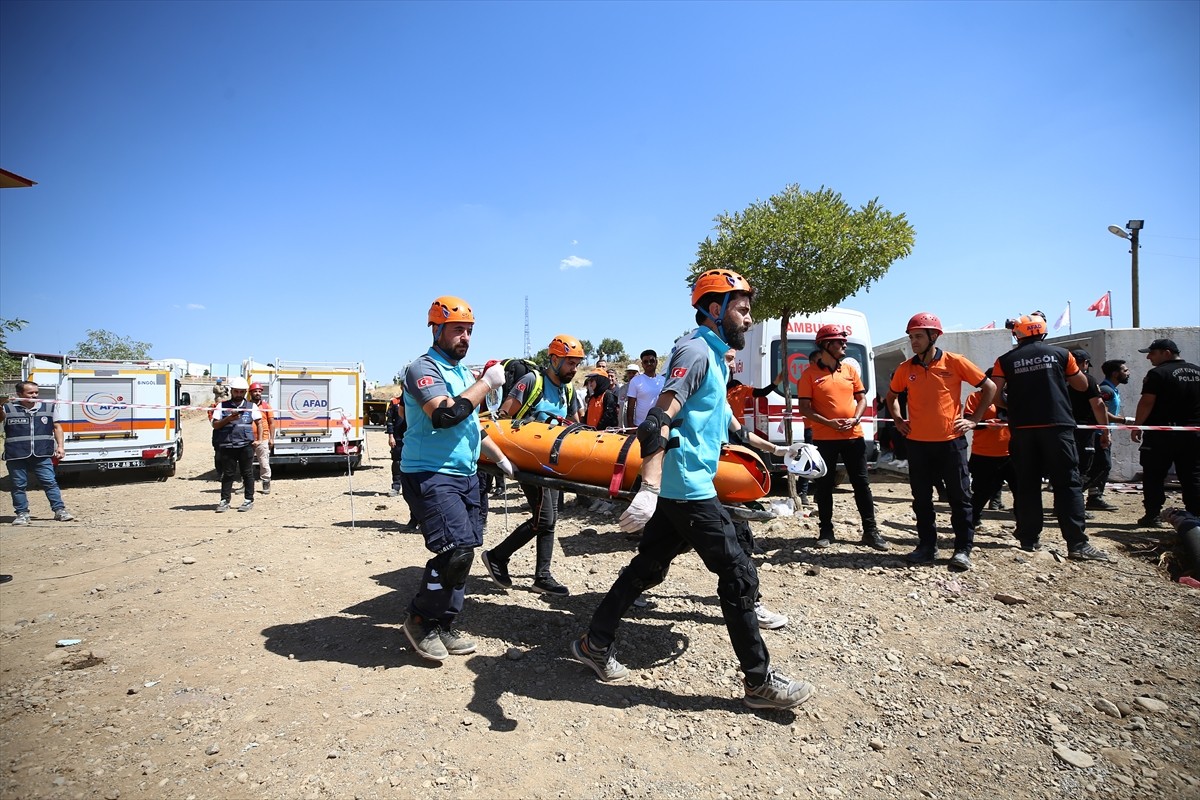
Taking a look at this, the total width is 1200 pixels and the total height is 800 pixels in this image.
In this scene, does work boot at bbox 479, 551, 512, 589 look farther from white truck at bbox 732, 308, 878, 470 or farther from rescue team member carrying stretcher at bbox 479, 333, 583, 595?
white truck at bbox 732, 308, 878, 470

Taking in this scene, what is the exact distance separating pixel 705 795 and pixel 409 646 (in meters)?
2.29

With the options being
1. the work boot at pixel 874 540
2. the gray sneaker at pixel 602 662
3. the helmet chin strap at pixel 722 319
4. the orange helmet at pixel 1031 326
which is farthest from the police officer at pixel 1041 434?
the gray sneaker at pixel 602 662

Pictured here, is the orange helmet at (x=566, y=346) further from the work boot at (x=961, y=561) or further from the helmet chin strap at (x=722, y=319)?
the work boot at (x=961, y=561)

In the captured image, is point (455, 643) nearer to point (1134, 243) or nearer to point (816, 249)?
point (816, 249)

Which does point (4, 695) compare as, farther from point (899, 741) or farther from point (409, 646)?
point (899, 741)

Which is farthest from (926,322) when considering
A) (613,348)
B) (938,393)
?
(613,348)

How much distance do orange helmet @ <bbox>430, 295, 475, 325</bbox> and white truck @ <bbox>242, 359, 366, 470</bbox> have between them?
10240 mm

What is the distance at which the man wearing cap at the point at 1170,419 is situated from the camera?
20.1ft

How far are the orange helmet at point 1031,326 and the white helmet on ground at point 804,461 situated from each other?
313cm

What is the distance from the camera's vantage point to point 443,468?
12.2 ft

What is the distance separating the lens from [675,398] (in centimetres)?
299

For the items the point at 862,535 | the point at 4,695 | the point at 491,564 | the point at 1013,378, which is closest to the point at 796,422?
the point at 862,535

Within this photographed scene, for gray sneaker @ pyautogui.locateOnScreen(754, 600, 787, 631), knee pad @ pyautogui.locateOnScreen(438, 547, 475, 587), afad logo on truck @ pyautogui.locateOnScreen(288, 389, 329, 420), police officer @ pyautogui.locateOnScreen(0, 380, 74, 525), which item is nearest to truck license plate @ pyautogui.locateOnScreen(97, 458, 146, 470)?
afad logo on truck @ pyautogui.locateOnScreen(288, 389, 329, 420)

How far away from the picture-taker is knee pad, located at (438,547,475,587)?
3633 millimetres
